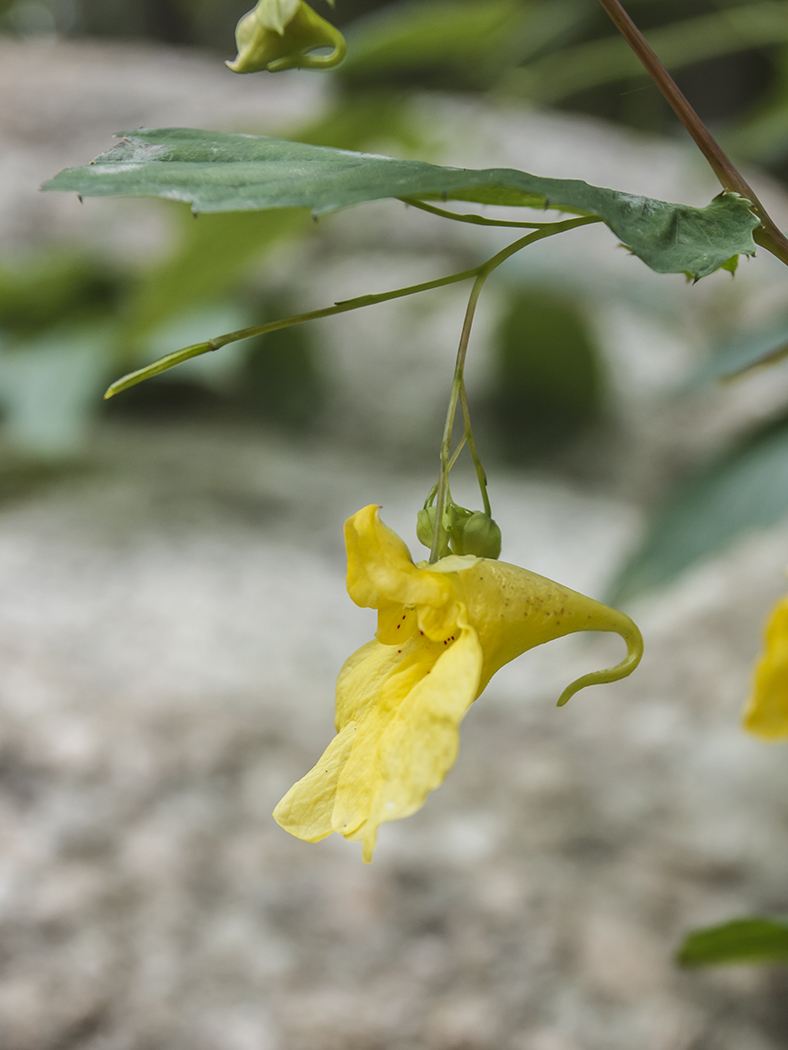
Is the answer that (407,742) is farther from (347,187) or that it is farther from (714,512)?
(714,512)

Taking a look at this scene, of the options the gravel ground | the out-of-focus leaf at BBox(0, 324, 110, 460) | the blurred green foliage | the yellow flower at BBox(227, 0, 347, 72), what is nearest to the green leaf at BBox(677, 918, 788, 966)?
the gravel ground

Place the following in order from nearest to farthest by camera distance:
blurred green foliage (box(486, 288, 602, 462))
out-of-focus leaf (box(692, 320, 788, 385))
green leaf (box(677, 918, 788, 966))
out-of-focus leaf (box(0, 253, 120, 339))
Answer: green leaf (box(677, 918, 788, 966)) → out-of-focus leaf (box(692, 320, 788, 385)) → out-of-focus leaf (box(0, 253, 120, 339)) → blurred green foliage (box(486, 288, 602, 462))

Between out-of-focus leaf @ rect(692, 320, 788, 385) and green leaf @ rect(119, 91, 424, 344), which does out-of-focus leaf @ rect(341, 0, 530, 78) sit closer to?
green leaf @ rect(119, 91, 424, 344)

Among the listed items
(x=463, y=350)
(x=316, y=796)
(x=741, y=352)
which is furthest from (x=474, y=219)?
(x=741, y=352)

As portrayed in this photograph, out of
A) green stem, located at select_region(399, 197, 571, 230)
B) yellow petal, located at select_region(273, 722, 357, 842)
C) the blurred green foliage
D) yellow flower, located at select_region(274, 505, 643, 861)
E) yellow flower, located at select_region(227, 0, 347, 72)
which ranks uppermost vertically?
yellow flower, located at select_region(227, 0, 347, 72)

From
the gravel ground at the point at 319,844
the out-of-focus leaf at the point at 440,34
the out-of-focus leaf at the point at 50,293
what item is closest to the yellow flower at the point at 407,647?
the gravel ground at the point at 319,844

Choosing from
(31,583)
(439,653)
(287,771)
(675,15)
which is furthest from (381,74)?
Answer: (439,653)

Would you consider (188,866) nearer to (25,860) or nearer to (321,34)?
(25,860)
